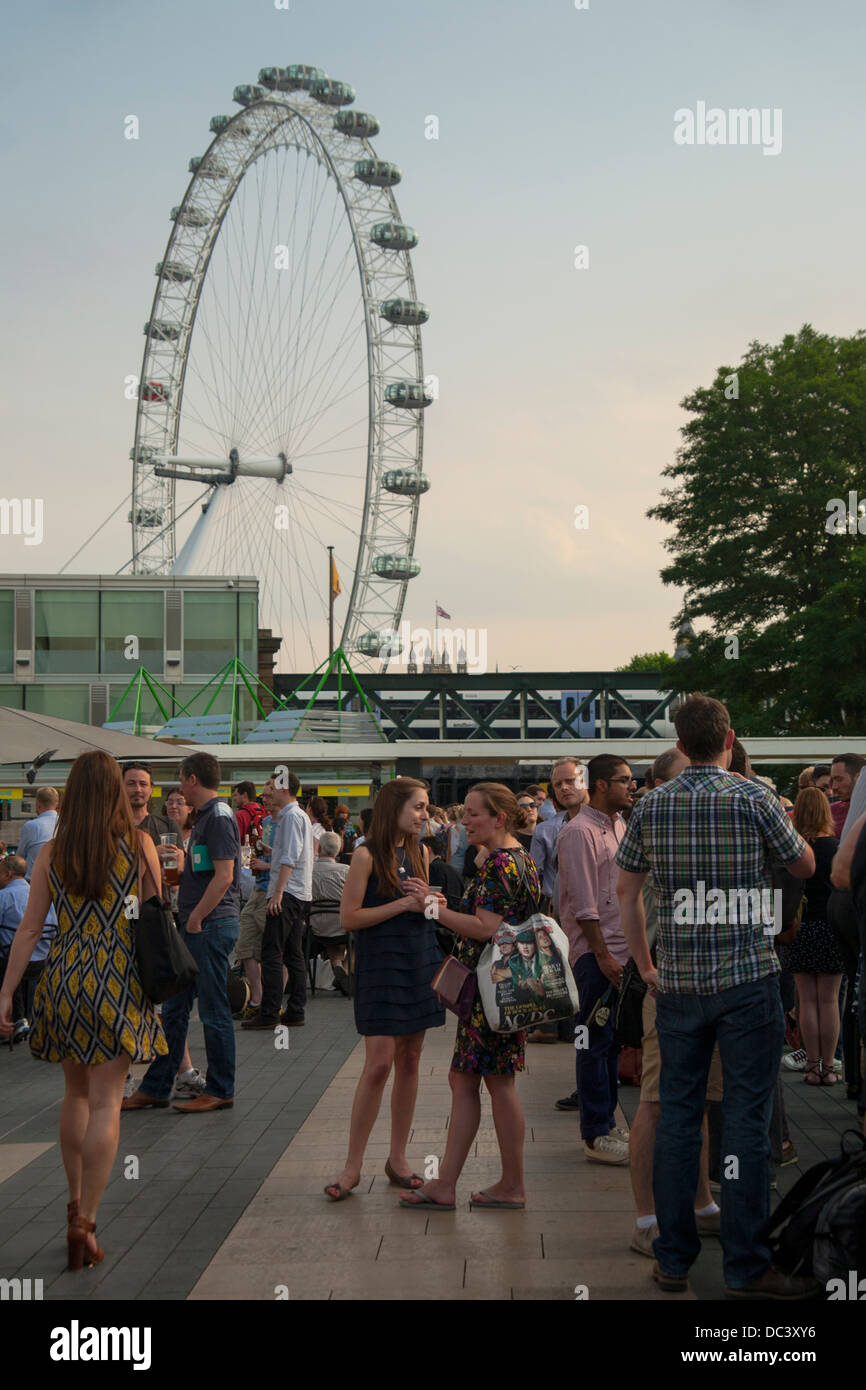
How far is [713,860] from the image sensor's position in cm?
504

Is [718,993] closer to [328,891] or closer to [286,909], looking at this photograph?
[286,909]

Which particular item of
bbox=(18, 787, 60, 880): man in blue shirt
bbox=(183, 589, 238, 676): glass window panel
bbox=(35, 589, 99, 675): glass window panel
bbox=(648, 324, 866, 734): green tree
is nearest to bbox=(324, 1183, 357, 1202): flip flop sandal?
bbox=(18, 787, 60, 880): man in blue shirt

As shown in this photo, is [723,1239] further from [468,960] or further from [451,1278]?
[468,960]

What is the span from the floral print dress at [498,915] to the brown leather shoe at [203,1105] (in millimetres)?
2801

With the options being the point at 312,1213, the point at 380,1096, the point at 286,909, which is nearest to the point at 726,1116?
the point at 380,1096

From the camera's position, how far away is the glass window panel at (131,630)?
46781 millimetres

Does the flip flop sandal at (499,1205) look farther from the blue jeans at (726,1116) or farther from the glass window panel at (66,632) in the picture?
the glass window panel at (66,632)

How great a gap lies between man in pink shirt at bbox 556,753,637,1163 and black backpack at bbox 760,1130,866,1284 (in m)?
2.08

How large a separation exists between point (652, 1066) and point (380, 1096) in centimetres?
133

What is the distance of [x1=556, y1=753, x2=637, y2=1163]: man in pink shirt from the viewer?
7051mm

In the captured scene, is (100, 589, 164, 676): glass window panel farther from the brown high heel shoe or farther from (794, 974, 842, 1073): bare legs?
the brown high heel shoe
